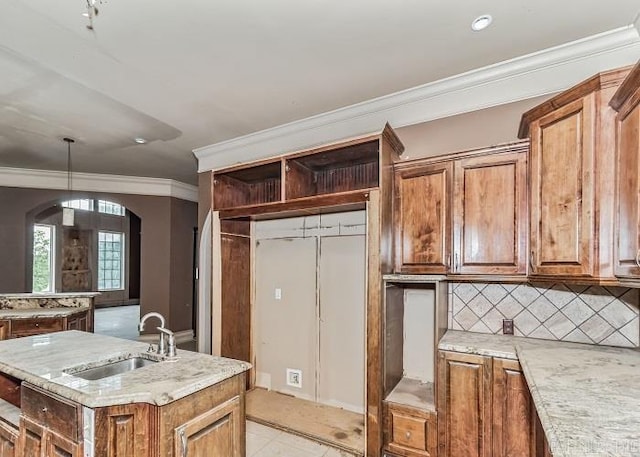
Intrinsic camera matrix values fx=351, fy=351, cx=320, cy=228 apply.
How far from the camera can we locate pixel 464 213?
2473 millimetres

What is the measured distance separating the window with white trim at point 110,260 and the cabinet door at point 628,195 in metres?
12.9

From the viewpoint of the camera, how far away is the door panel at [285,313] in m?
3.53

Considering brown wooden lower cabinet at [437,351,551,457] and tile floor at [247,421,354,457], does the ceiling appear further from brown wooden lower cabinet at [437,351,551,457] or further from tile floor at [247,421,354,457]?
tile floor at [247,421,354,457]

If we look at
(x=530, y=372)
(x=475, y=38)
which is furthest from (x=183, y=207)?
(x=530, y=372)

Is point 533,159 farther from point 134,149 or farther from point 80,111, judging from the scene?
point 134,149

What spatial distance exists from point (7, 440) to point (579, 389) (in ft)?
9.56

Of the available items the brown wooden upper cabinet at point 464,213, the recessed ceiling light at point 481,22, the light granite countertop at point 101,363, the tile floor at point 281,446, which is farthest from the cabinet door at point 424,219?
the tile floor at point 281,446

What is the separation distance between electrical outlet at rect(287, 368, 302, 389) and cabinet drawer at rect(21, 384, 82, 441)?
7.32 feet

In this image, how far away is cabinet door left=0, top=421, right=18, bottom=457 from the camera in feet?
6.20

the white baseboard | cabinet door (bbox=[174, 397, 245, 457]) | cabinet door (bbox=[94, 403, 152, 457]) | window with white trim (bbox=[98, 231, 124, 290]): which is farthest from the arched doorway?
cabinet door (bbox=[94, 403, 152, 457])

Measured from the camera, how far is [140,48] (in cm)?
233

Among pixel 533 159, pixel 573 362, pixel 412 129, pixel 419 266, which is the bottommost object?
pixel 573 362

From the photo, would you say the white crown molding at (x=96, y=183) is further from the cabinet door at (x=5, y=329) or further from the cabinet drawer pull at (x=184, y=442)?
the cabinet drawer pull at (x=184, y=442)

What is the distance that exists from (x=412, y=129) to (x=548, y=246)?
1.44 m
